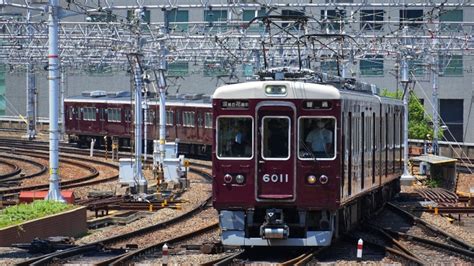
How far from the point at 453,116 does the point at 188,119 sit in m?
17.3

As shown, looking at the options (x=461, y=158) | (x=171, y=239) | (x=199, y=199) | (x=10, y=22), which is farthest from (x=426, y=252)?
(x=461, y=158)

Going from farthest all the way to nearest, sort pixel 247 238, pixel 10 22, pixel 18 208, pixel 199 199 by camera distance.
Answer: pixel 10 22 → pixel 199 199 → pixel 18 208 → pixel 247 238

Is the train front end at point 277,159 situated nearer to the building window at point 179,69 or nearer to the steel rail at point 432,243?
the steel rail at point 432,243

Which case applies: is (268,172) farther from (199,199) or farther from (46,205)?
(199,199)

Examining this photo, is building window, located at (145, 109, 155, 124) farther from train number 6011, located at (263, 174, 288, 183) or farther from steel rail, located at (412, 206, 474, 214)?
train number 6011, located at (263, 174, 288, 183)

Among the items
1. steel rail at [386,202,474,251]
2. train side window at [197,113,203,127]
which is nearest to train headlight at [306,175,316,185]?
steel rail at [386,202,474,251]

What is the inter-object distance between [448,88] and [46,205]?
128 feet

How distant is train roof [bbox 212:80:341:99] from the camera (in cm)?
1459

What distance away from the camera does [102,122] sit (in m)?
49.2

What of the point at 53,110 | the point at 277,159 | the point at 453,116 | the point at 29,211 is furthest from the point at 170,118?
the point at 277,159

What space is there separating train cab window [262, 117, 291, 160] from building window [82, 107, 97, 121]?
3567 centimetres

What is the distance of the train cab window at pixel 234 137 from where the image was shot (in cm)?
1460

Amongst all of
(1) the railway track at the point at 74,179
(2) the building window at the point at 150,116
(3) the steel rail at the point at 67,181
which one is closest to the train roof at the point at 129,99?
(2) the building window at the point at 150,116

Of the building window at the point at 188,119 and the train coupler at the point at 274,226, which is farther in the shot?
the building window at the point at 188,119
